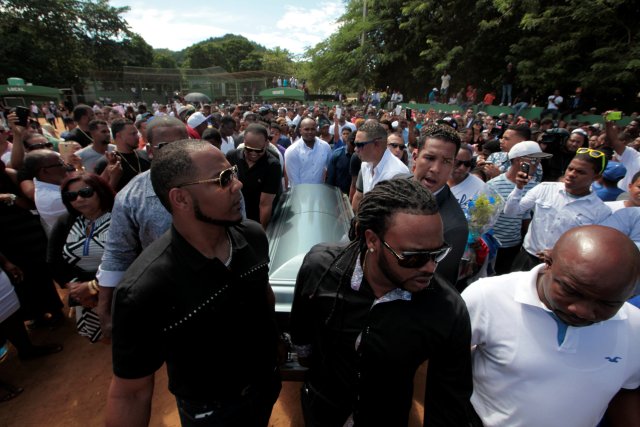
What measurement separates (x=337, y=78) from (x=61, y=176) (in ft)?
85.3

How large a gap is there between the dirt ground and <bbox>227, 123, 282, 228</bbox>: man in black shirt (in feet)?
5.74

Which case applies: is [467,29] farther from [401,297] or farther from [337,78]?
[401,297]

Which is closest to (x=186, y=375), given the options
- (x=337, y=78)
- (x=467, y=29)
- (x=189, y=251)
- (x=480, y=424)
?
(x=189, y=251)

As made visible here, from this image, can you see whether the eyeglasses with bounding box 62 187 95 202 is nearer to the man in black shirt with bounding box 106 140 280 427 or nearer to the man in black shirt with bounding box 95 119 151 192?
the man in black shirt with bounding box 95 119 151 192

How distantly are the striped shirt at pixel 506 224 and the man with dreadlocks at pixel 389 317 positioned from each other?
237 cm

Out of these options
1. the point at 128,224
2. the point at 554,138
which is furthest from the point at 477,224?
the point at 554,138

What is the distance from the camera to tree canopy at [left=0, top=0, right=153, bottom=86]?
2966 centimetres

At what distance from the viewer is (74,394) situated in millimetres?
2768

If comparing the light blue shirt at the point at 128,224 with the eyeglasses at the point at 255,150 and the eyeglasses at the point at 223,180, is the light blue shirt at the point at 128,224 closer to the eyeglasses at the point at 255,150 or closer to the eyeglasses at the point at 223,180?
Answer: the eyeglasses at the point at 223,180

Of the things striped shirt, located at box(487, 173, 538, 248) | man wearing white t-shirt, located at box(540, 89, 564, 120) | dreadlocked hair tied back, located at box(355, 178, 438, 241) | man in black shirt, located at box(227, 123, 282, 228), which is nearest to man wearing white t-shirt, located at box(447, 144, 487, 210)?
striped shirt, located at box(487, 173, 538, 248)

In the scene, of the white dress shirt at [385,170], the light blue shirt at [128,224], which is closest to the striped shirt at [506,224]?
the white dress shirt at [385,170]

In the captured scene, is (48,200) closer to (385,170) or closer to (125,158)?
(125,158)

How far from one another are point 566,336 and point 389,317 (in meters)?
0.73

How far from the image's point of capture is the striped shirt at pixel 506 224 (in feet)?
10.8
